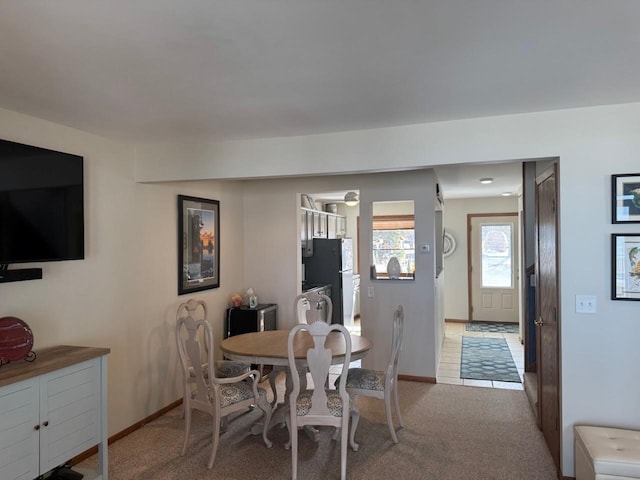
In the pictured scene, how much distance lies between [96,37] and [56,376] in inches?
73.9

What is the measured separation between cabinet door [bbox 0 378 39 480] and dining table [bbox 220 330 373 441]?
1287mm

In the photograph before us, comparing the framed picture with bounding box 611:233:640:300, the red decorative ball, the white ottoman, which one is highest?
the framed picture with bounding box 611:233:640:300

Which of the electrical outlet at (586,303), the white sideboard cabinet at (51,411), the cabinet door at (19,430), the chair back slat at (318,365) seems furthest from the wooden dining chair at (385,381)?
the cabinet door at (19,430)

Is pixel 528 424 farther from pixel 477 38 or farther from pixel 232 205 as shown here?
pixel 232 205

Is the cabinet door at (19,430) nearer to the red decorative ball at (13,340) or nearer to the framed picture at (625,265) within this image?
the red decorative ball at (13,340)

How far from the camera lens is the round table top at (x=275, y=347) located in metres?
3.16

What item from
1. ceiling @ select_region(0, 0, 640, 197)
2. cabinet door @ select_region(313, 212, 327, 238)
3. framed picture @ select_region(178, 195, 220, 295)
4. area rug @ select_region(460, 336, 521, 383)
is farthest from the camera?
cabinet door @ select_region(313, 212, 327, 238)

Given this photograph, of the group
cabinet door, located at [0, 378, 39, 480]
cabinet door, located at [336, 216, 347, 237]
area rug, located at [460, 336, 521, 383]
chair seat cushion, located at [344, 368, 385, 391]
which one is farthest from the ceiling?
cabinet door, located at [336, 216, 347, 237]

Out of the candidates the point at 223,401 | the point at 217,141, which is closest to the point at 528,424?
the point at 223,401

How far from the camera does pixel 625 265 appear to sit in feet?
8.54

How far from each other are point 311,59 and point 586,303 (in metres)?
2.21

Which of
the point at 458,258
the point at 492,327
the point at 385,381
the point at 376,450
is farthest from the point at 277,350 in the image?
the point at 458,258

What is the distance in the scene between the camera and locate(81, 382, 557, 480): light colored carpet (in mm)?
2906

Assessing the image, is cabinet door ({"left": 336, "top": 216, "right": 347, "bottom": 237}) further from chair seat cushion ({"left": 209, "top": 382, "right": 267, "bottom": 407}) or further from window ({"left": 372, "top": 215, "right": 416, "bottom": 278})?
chair seat cushion ({"left": 209, "top": 382, "right": 267, "bottom": 407})
